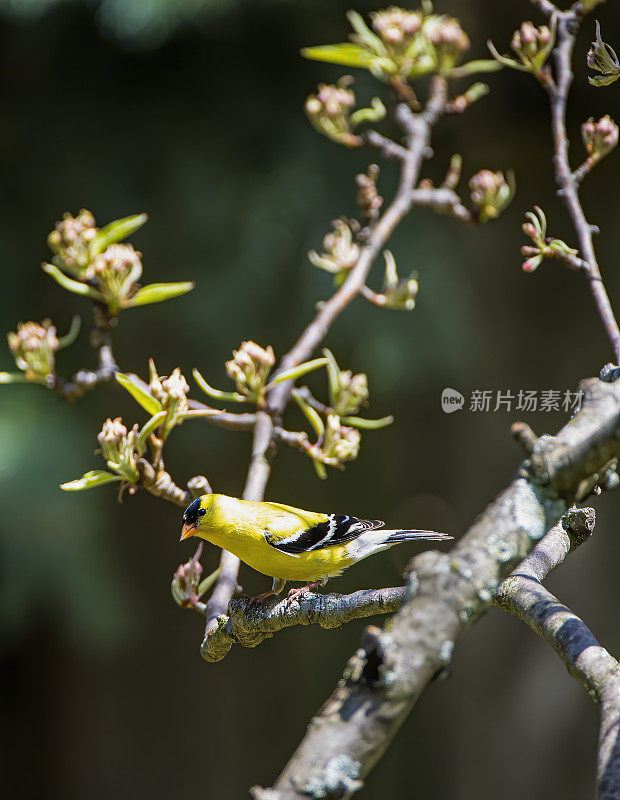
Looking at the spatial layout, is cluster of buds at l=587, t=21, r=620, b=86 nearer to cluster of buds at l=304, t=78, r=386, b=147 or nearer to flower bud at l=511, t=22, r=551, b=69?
flower bud at l=511, t=22, r=551, b=69

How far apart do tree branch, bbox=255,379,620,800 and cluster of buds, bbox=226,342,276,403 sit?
0.28m

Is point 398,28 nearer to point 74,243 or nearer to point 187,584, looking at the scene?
point 74,243

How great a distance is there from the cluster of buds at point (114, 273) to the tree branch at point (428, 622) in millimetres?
391

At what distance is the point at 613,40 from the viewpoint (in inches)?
61.4

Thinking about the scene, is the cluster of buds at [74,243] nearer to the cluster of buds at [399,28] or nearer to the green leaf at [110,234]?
the green leaf at [110,234]

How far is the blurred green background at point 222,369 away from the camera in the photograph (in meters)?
1.56

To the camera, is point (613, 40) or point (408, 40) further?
point (613, 40)

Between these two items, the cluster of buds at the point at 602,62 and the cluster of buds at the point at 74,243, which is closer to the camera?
the cluster of buds at the point at 602,62

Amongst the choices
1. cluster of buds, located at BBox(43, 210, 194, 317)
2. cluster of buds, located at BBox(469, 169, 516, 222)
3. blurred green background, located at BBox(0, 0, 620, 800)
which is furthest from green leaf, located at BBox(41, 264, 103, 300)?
blurred green background, located at BBox(0, 0, 620, 800)

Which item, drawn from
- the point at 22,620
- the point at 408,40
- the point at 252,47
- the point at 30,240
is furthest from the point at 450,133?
the point at 22,620

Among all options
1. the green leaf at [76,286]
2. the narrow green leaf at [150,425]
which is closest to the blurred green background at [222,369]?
the green leaf at [76,286]

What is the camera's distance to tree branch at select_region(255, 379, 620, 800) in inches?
11.6

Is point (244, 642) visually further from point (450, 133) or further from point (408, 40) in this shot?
point (450, 133)

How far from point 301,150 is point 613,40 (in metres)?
0.66
